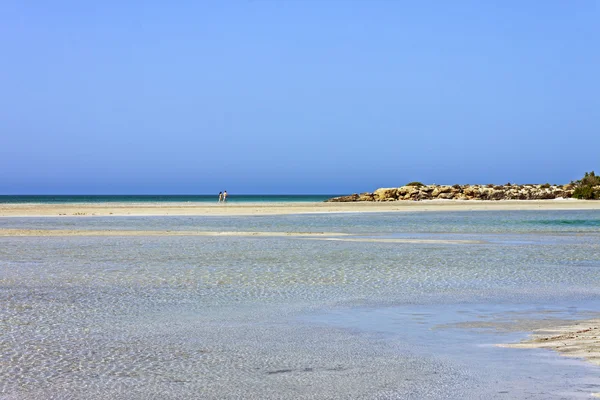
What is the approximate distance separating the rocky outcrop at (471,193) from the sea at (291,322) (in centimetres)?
6319

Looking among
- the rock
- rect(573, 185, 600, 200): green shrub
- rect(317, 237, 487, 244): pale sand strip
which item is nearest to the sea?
rect(317, 237, 487, 244): pale sand strip

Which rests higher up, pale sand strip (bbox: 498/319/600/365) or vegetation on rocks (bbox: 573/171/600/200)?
vegetation on rocks (bbox: 573/171/600/200)

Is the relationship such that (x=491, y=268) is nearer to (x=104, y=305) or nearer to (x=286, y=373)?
(x=104, y=305)

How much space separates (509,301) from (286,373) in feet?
17.9

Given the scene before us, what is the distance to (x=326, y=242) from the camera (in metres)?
22.8

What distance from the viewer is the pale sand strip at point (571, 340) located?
7139 millimetres

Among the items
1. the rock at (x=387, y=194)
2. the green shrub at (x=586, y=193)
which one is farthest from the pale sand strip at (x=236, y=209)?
the rock at (x=387, y=194)

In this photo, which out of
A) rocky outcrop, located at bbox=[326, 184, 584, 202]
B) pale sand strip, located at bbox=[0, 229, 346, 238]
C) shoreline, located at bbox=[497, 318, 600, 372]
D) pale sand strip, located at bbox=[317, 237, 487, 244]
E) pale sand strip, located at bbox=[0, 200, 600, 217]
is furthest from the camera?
rocky outcrop, located at bbox=[326, 184, 584, 202]

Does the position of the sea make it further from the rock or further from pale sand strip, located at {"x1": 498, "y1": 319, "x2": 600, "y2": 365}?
the rock

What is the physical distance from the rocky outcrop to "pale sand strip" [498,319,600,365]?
73631mm

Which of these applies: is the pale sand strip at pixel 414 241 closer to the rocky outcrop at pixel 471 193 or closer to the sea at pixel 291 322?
the sea at pixel 291 322

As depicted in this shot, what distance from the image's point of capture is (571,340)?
776cm

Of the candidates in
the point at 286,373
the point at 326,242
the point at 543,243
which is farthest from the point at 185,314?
the point at 543,243

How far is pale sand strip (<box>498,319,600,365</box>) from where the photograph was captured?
7139mm
